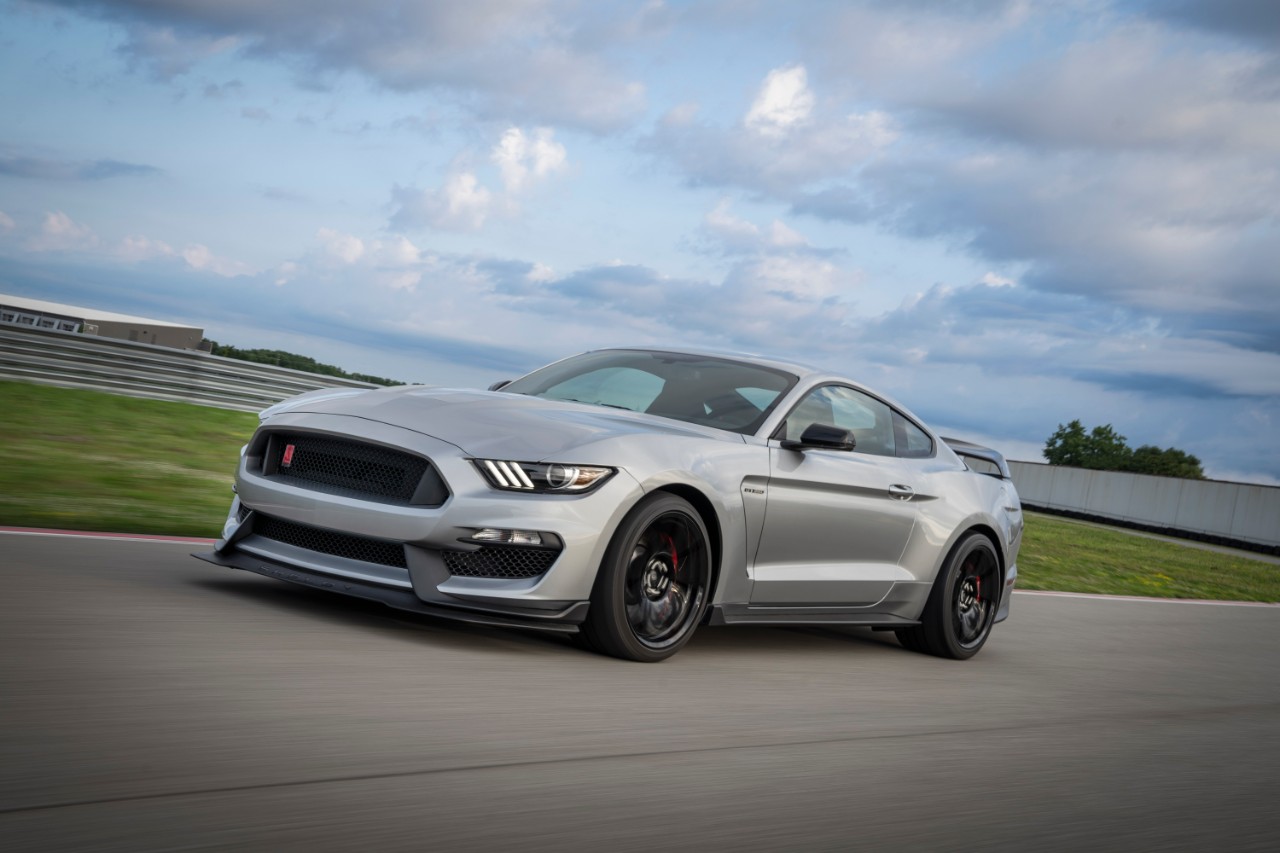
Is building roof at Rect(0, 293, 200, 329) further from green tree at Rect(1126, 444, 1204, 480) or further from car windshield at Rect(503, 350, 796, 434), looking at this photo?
green tree at Rect(1126, 444, 1204, 480)

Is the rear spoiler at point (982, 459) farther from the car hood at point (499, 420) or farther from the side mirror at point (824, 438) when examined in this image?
the car hood at point (499, 420)

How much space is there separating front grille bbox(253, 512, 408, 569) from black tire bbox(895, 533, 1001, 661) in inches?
133

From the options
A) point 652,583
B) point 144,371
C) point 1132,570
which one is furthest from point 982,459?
point 144,371

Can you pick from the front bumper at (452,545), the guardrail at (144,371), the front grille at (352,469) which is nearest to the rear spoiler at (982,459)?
the front bumper at (452,545)

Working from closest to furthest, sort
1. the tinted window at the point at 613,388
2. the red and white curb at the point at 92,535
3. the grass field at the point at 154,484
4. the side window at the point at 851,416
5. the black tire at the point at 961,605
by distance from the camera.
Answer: the tinted window at the point at 613,388 < the side window at the point at 851,416 < the red and white curb at the point at 92,535 < the black tire at the point at 961,605 < the grass field at the point at 154,484

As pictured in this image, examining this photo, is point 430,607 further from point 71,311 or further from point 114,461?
point 71,311

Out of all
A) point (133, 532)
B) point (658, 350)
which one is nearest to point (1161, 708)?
point (658, 350)

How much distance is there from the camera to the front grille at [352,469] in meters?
5.29

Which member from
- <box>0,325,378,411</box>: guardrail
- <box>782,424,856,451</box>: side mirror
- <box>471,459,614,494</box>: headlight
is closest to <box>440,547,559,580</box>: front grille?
<box>471,459,614,494</box>: headlight

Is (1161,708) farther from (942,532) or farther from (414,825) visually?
(414,825)

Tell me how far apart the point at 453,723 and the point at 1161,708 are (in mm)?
4045

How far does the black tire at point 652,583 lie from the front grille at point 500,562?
289mm

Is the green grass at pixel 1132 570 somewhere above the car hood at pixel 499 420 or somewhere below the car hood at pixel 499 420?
below

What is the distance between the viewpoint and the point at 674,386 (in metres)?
6.75
